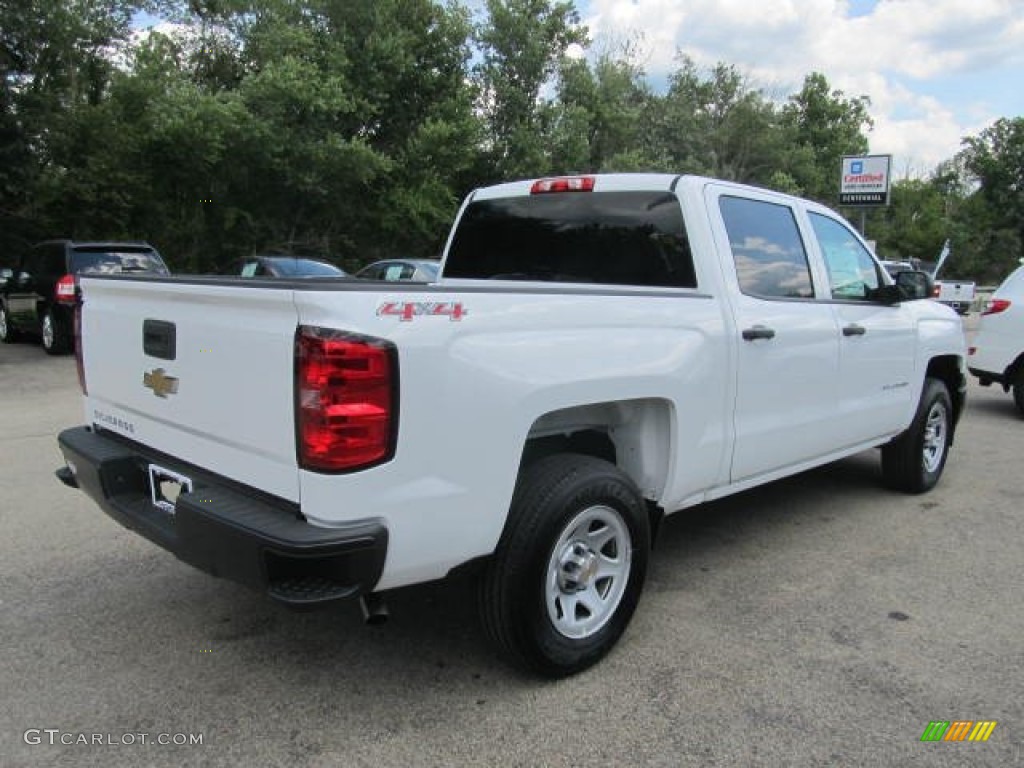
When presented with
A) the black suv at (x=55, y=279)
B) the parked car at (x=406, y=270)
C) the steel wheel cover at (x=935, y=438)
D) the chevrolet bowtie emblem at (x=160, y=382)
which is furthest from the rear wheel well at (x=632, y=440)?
the parked car at (x=406, y=270)

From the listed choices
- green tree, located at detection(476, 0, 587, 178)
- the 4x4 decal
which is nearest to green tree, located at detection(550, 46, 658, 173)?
green tree, located at detection(476, 0, 587, 178)

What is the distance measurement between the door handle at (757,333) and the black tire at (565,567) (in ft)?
3.37

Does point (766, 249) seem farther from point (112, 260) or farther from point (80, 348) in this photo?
point (112, 260)

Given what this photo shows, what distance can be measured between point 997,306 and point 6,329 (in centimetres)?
1551

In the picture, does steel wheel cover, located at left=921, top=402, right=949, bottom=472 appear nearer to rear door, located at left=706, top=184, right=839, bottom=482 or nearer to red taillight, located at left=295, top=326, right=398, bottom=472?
rear door, located at left=706, top=184, right=839, bottom=482

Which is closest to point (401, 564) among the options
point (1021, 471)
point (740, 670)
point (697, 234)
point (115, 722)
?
point (115, 722)

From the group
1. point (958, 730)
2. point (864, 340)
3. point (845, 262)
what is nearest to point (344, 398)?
point (958, 730)

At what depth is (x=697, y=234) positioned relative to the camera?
3744 mm

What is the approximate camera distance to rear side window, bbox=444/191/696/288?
12.7ft

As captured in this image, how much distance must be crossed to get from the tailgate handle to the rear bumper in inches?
17.7

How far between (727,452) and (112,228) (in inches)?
743

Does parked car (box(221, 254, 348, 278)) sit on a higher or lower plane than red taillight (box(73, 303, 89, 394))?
higher

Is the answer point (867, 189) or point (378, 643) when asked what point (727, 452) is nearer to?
point (378, 643)

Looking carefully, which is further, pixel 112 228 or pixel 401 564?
pixel 112 228
